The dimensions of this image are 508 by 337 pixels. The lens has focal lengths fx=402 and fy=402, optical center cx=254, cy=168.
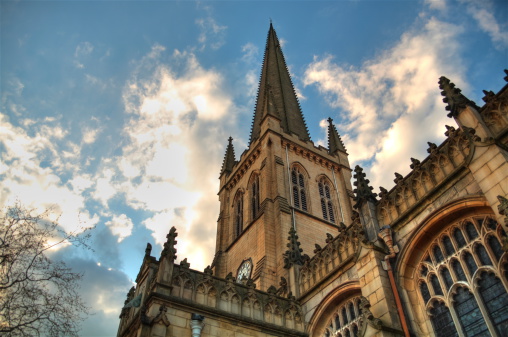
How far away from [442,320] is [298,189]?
21057 millimetres

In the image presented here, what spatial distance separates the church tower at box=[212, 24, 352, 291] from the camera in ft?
85.9

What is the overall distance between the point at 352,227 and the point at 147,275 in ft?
24.3

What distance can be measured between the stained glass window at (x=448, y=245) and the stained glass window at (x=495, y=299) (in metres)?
1.11

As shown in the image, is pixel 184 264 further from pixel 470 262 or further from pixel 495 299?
pixel 495 299

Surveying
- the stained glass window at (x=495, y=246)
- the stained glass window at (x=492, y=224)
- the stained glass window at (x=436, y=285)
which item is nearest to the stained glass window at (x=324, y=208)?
the stained glass window at (x=436, y=285)

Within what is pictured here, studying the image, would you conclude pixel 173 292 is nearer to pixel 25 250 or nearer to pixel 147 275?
pixel 147 275

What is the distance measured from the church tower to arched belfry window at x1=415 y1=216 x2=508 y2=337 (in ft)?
41.7

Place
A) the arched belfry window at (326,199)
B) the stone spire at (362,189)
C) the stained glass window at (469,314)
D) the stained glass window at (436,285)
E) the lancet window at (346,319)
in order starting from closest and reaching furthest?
the stained glass window at (469,314) → the stained glass window at (436,285) → the lancet window at (346,319) → the stone spire at (362,189) → the arched belfry window at (326,199)

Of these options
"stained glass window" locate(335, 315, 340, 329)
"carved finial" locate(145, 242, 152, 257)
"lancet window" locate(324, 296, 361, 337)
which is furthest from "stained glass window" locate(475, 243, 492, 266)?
"carved finial" locate(145, 242, 152, 257)

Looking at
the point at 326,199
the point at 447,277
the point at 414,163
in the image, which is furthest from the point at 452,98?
the point at 326,199

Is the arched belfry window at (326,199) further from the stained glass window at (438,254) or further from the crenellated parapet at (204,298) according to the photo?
the stained glass window at (438,254)

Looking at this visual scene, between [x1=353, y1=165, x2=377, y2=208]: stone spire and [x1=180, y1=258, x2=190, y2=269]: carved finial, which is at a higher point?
[x1=353, y1=165, x2=377, y2=208]: stone spire

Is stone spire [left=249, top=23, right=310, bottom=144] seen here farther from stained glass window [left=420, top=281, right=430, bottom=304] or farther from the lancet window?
stained glass window [left=420, top=281, right=430, bottom=304]

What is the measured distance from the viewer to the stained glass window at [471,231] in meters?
10.2
